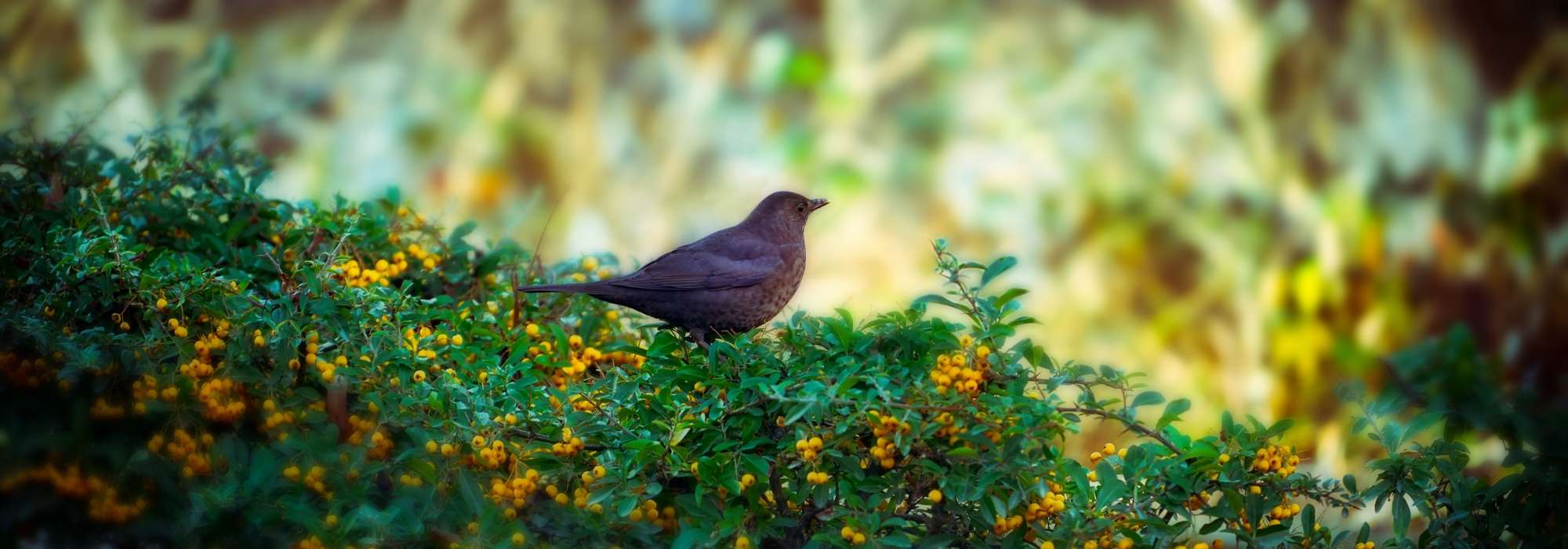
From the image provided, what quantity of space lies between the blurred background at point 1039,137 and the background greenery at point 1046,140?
0.03 ft

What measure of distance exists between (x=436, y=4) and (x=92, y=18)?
1262 millimetres

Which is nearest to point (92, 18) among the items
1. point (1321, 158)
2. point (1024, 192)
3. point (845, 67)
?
point (845, 67)

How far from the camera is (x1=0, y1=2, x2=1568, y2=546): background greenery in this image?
4637 mm

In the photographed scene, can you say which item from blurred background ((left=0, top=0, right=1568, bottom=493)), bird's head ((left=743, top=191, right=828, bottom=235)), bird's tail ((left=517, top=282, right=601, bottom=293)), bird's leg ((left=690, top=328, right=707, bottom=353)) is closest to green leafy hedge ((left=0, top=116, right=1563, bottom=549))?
bird's tail ((left=517, top=282, right=601, bottom=293))

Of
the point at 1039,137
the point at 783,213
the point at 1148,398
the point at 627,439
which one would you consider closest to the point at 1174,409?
the point at 1148,398

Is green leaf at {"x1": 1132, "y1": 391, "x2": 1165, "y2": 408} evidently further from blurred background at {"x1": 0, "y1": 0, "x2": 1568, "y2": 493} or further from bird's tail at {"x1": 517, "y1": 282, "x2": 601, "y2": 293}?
blurred background at {"x1": 0, "y1": 0, "x2": 1568, "y2": 493}

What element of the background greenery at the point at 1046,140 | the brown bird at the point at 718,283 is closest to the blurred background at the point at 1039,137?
the background greenery at the point at 1046,140

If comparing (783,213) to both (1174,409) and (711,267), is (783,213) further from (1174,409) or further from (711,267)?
(1174,409)

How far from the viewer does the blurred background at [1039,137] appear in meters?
4.64

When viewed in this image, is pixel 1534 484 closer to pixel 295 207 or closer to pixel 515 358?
pixel 515 358

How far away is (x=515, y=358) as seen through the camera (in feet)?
7.20

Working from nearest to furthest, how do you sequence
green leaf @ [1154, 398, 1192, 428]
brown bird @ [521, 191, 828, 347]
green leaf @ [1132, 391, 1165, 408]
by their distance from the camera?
green leaf @ [1132, 391, 1165, 408] < green leaf @ [1154, 398, 1192, 428] < brown bird @ [521, 191, 828, 347]

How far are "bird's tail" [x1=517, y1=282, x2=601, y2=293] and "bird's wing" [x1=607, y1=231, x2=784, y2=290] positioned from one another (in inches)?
2.3

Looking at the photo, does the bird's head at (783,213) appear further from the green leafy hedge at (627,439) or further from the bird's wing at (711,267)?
the green leafy hedge at (627,439)
